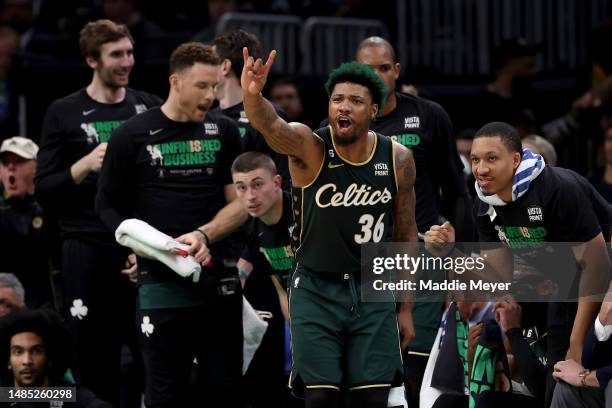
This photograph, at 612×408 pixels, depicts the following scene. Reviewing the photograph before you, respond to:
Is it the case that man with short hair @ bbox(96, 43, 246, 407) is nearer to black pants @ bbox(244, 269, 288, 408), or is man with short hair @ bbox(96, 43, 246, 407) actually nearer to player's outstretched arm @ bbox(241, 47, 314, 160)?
black pants @ bbox(244, 269, 288, 408)

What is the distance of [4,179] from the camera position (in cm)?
1020

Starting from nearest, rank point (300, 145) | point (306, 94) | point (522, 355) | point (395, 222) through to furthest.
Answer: point (300, 145)
point (395, 222)
point (522, 355)
point (306, 94)

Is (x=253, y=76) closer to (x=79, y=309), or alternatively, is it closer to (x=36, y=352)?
(x=36, y=352)

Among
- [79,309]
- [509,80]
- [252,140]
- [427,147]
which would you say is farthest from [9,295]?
[509,80]

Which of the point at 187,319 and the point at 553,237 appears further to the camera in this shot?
the point at 187,319

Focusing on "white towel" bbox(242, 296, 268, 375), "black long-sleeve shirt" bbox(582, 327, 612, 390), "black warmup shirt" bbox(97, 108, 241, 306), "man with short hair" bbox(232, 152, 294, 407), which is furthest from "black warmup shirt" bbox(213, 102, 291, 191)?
"black long-sleeve shirt" bbox(582, 327, 612, 390)

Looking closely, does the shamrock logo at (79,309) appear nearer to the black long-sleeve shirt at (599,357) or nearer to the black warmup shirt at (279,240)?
the black warmup shirt at (279,240)

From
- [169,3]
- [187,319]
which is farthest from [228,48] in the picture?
[169,3]

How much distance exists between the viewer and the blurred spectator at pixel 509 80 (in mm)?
11766

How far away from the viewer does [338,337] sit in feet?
23.5

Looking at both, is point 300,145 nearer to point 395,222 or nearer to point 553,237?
point 395,222

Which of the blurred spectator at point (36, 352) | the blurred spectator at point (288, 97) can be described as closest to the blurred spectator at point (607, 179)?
the blurred spectator at point (288, 97)

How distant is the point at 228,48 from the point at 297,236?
2.19 metres

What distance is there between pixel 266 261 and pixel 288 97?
2.61 meters
